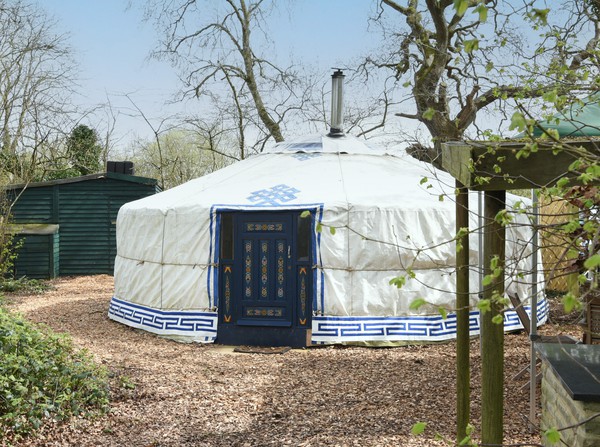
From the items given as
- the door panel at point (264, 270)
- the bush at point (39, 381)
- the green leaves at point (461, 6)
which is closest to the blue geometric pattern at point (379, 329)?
the door panel at point (264, 270)

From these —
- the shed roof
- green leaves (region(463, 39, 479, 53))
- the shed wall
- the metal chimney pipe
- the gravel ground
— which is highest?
the metal chimney pipe

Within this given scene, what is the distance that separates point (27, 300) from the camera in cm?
1072

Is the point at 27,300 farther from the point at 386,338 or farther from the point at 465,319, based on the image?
the point at 465,319

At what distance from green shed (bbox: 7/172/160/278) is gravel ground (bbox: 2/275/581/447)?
571 centimetres

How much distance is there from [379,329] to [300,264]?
1.04 m

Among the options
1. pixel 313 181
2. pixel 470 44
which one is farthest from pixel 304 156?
pixel 470 44

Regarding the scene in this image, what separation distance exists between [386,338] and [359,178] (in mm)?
1866

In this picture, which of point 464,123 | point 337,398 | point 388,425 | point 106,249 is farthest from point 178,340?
point 464,123

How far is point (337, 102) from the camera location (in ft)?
30.2

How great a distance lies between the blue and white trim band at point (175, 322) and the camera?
7617 mm

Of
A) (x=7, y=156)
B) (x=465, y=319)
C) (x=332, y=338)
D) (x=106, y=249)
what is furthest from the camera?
(x=7, y=156)

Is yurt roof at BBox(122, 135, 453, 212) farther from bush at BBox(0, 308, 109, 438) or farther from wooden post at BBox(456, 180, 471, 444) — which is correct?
wooden post at BBox(456, 180, 471, 444)

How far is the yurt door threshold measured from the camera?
7.45 metres

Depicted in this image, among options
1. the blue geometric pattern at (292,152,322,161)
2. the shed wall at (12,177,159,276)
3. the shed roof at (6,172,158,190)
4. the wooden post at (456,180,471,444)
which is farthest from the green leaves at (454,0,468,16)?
the shed wall at (12,177,159,276)
